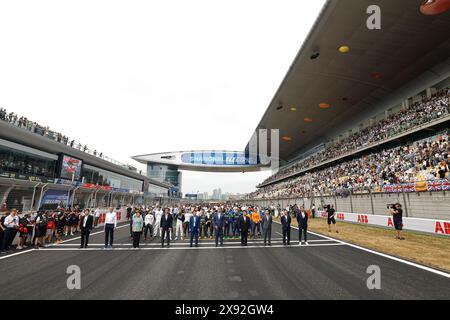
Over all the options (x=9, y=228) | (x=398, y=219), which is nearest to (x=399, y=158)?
(x=398, y=219)

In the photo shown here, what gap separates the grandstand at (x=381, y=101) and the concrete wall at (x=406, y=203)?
0.06 m

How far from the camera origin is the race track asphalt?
473cm

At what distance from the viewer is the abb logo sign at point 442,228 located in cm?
1087

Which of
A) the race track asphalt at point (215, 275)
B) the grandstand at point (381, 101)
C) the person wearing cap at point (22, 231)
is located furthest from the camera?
the grandstand at point (381, 101)

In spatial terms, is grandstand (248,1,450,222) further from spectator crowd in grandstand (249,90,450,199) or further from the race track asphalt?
the race track asphalt

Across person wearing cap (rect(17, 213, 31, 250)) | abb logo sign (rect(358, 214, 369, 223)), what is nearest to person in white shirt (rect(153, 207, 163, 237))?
person wearing cap (rect(17, 213, 31, 250))

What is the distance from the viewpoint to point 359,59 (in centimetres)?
1953

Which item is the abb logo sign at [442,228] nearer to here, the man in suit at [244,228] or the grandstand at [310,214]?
the grandstand at [310,214]

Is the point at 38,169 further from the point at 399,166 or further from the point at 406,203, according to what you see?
the point at 399,166

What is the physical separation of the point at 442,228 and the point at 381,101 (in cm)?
2134

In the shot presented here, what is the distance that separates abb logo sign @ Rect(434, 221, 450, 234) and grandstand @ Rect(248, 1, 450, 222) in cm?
108

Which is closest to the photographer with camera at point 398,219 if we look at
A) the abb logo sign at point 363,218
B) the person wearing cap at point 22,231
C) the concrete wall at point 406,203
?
the concrete wall at point 406,203
